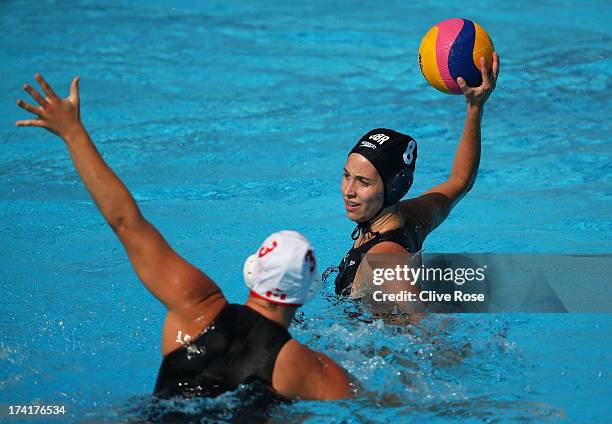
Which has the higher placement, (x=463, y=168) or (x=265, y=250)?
(x=463, y=168)

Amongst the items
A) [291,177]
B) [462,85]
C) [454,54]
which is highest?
[291,177]

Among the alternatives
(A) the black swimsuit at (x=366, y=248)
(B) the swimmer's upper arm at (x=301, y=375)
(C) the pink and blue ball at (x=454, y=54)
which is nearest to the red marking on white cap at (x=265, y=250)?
(B) the swimmer's upper arm at (x=301, y=375)

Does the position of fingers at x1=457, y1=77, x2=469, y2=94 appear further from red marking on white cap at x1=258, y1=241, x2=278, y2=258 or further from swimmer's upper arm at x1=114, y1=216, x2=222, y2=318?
swimmer's upper arm at x1=114, y1=216, x2=222, y2=318

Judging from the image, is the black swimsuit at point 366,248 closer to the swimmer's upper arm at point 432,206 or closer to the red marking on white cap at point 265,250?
the swimmer's upper arm at point 432,206

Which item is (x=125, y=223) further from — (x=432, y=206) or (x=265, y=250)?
(x=432, y=206)

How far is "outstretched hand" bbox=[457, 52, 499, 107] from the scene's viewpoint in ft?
16.5

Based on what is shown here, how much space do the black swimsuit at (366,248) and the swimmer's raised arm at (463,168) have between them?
170mm

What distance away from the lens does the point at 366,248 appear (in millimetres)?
4887

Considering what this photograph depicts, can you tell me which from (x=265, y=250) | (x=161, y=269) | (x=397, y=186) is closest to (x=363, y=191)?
(x=397, y=186)

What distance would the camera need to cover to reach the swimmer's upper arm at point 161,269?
336cm

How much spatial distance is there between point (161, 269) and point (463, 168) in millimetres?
2650

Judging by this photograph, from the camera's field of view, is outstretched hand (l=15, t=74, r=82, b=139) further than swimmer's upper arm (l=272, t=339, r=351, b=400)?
No

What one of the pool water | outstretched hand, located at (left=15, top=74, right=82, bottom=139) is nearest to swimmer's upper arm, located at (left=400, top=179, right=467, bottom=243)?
the pool water

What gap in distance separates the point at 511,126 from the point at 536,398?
4.97 metres
